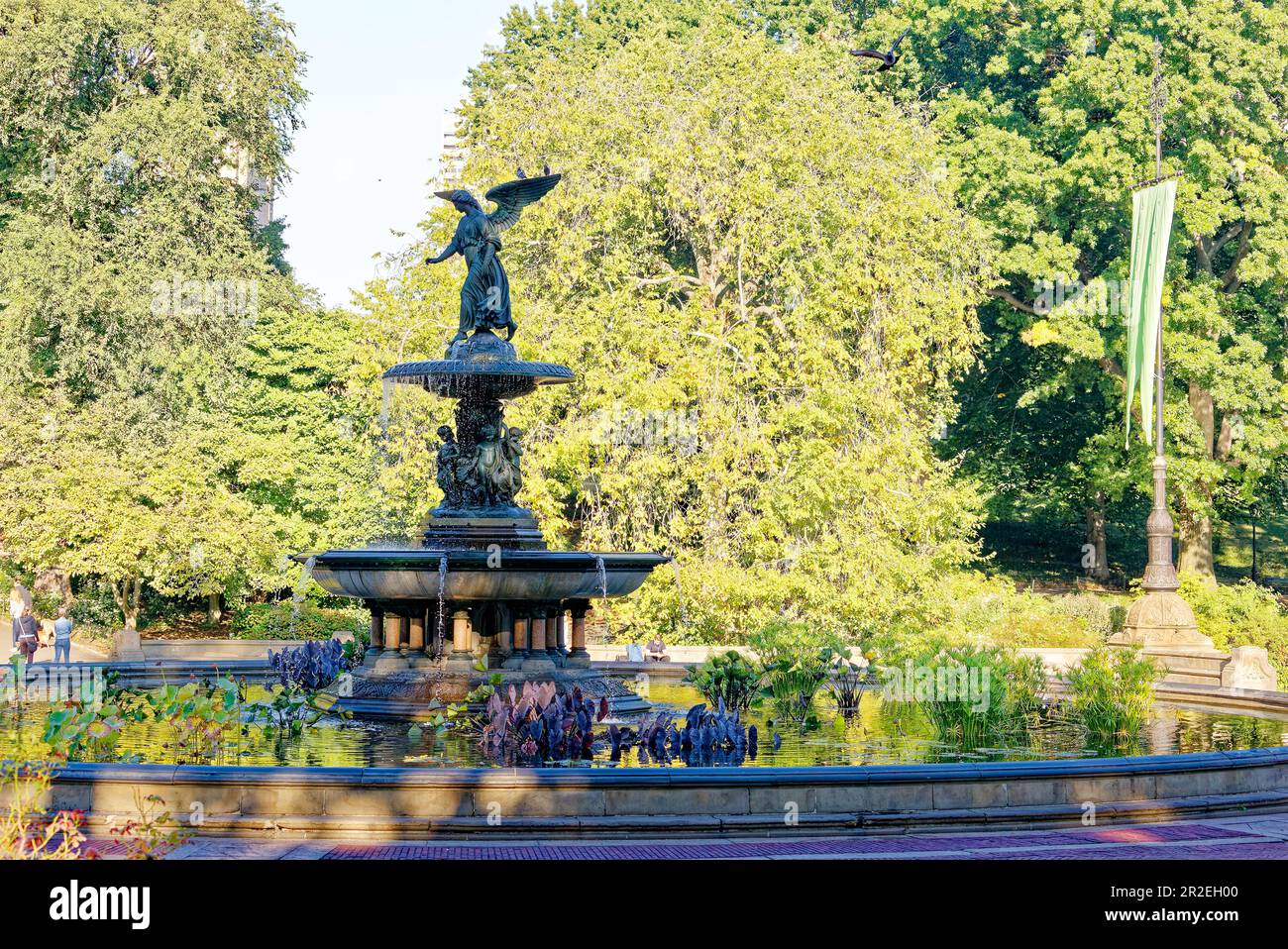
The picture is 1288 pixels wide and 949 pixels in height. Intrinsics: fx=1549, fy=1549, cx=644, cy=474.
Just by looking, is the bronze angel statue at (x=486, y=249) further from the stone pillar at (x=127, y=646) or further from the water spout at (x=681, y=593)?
the water spout at (x=681, y=593)

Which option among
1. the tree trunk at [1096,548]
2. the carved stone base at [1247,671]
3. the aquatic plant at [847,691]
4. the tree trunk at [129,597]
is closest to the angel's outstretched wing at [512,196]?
the aquatic plant at [847,691]

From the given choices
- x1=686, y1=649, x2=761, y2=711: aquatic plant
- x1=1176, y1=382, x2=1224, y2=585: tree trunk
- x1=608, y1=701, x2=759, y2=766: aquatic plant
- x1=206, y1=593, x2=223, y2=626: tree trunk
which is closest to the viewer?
x1=608, y1=701, x2=759, y2=766: aquatic plant

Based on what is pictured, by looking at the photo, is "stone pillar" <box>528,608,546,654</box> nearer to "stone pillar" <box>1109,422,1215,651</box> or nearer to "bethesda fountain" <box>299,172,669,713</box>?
"bethesda fountain" <box>299,172,669,713</box>

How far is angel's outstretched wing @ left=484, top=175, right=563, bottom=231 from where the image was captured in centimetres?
1902

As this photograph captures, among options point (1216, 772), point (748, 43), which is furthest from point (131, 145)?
point (1216, 772)

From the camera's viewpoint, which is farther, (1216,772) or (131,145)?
(131,145)

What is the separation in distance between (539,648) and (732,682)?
2.36m

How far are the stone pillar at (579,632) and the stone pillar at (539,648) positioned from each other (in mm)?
761

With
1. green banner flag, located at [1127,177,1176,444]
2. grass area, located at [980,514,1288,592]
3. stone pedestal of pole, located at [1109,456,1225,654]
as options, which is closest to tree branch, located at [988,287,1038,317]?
grass area, located at [980,514,1288,592]

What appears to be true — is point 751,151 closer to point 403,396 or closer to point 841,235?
point 841,235

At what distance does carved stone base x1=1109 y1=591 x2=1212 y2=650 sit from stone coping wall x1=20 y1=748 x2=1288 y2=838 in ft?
61.7

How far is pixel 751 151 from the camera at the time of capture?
3462 centimetres

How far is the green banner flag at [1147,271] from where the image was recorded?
31.0m
